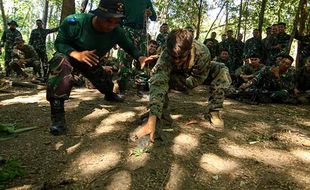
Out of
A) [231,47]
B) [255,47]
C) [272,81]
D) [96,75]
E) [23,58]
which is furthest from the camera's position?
[231,47]

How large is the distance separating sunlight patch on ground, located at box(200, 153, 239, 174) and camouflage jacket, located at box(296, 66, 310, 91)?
15.1ft

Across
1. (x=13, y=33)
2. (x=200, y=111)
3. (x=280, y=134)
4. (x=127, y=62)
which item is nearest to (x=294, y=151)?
(x=280, y=134)

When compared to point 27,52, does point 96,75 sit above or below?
below

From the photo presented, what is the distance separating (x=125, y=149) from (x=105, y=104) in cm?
181

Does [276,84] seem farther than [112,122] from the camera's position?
Yes

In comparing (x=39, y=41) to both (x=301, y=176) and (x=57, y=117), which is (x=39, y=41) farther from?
(x=301, y=176)

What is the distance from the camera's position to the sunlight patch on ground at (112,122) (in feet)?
12.9

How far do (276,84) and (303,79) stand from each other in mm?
878

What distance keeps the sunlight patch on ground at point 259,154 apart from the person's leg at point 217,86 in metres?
0.55

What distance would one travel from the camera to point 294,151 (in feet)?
12.0

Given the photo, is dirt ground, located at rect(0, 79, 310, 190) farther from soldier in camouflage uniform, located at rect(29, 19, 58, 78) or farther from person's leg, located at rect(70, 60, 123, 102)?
soldier in camouflage uniform, located at rect(29, 19, 58, 78)

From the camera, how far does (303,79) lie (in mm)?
7188

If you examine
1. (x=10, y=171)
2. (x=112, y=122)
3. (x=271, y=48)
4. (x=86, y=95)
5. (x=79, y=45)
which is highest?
(x=271, y=48)

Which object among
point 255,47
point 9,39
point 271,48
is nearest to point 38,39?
point 9,39
